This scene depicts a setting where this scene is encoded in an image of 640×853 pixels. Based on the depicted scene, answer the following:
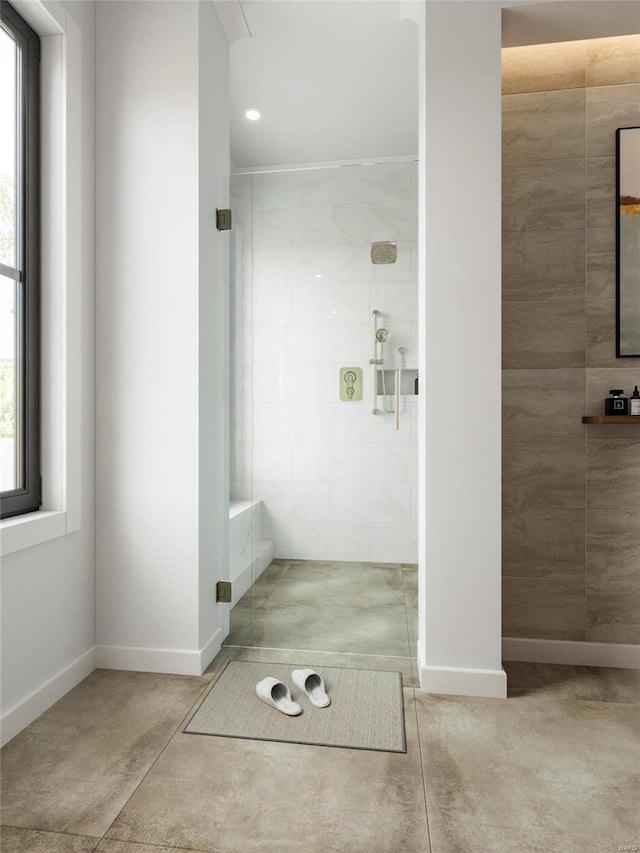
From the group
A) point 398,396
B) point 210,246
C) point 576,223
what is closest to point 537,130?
point 576,223

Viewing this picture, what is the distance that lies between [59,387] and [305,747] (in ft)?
4.84

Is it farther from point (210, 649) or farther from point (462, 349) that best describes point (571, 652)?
point (210, 649)

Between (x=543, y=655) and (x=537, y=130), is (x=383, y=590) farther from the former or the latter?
(x=537, y=130)

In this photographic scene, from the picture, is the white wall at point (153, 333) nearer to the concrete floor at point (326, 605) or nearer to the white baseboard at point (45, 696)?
the white baseboard at point (45, 696)

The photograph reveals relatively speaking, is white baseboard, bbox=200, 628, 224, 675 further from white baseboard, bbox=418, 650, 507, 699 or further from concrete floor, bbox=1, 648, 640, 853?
white baseboard, bbox=418, 650, 507, 699

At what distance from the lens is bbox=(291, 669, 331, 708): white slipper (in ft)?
6.32

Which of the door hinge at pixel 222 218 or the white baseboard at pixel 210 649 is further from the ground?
the door hinge at pixel 222 218

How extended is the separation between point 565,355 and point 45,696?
234 centimetres

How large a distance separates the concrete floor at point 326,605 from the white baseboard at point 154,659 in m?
0.26

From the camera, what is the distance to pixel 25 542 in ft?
5.73

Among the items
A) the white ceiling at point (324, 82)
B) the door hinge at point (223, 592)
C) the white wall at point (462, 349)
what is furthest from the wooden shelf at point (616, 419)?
the white ceiling at point (324, 82)

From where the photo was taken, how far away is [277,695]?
75.9 inches

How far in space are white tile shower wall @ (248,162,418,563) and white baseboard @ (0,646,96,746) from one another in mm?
880

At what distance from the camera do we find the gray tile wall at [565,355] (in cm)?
222
